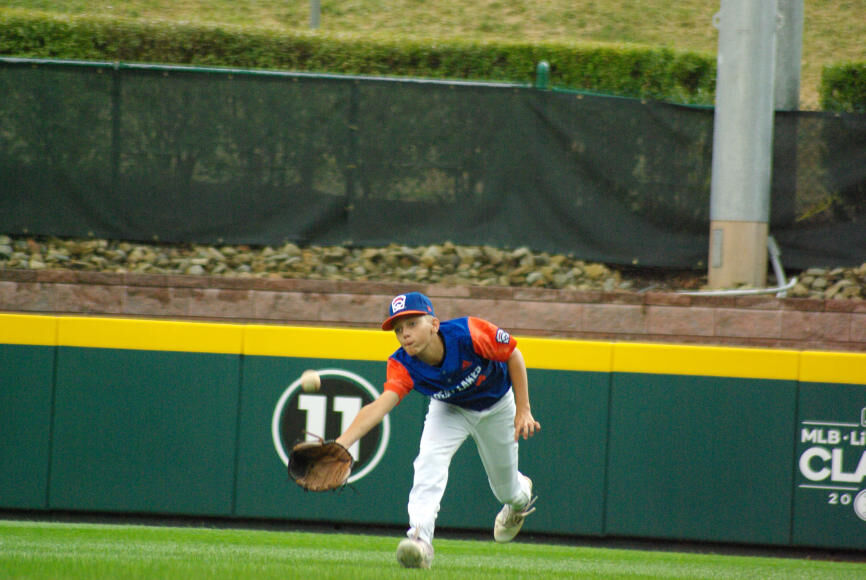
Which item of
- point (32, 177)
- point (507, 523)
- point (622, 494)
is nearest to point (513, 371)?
point (507, 523)

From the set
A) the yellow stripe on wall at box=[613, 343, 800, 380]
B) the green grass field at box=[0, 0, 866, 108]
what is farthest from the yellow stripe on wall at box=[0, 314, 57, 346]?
the green grass field at box=[0, 0, 866, 108]

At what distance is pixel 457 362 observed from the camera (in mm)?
5406

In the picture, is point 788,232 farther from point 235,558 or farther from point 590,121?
point 235,558

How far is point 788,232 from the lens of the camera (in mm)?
9992

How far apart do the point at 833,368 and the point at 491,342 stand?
A: 3.99 meters

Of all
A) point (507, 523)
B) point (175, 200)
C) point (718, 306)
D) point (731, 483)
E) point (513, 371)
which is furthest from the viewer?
point (175, 200)

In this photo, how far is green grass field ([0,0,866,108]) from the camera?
19.7 metres

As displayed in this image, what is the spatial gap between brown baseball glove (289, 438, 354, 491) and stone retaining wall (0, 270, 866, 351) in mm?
4133

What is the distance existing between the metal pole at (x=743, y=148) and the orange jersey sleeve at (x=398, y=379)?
17.3 ft

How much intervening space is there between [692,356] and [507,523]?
268 cm

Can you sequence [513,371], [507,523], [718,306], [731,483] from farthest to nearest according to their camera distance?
[718,306]
[731,483]
[507,523]
[513,371]

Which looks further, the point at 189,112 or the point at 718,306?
the point at 189,112

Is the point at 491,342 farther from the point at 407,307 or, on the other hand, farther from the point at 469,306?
the point at 469,306

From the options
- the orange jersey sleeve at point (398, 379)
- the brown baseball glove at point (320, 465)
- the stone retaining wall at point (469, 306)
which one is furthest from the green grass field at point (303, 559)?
the stone retaining wall at point (469, 306)
